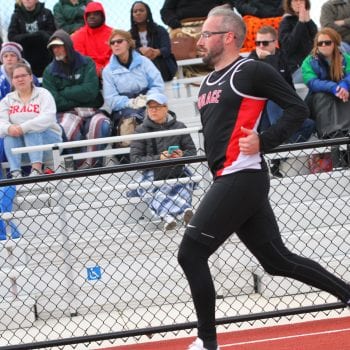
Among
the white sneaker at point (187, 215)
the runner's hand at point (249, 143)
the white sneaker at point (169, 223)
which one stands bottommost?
the white sneaker at point (169, 223)

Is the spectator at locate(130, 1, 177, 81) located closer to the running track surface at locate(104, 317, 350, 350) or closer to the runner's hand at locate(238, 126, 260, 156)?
the running track surface at locate(104, 317, 350, 350)

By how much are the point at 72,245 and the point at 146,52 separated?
3.14 meters

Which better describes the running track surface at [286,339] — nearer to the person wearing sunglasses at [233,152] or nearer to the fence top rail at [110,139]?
the person wearing sunglasses at [233,152]

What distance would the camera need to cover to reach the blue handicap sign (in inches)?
300

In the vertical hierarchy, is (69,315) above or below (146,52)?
below

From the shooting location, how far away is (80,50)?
33.3 ft

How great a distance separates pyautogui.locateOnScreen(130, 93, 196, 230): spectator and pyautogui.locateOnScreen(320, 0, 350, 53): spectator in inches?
110

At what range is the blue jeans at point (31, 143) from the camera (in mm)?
8516

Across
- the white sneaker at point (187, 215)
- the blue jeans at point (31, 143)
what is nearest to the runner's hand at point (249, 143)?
the white sneaker at point (187, 215)

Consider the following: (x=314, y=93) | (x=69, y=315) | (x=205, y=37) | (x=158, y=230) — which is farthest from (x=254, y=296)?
(x=205, y=37)

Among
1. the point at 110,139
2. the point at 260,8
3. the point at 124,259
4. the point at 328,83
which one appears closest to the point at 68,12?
the point at 260,8

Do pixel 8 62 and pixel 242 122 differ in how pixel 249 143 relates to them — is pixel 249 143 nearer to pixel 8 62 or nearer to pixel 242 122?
pixel 242 122

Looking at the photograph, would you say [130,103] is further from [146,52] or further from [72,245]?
[72,245]

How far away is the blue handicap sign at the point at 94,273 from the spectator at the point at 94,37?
310cm
